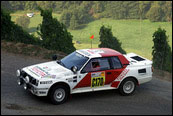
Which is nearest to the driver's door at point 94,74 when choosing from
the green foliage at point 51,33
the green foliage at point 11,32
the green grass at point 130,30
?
the green foliage at point 11,32

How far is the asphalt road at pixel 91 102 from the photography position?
9930 mm

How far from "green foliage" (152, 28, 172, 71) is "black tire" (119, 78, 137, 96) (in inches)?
549

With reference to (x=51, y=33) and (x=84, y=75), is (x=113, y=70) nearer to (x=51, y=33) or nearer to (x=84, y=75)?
(x=84, y=75)

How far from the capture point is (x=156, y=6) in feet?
251

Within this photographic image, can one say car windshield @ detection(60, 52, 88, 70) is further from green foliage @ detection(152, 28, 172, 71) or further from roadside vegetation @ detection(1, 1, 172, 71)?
green foliage @ detection(152, 28, 172, 71)

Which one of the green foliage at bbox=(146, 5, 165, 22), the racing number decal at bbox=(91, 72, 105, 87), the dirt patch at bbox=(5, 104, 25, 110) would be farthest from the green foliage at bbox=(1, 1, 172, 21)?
the dirt patch at bbox=(5, 104, 25, 110)

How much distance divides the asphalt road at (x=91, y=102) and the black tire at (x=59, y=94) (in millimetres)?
175

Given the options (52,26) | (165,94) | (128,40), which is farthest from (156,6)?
(165,94)

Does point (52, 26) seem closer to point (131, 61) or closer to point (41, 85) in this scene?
point (131, 61)

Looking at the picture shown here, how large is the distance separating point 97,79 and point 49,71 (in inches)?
70.0

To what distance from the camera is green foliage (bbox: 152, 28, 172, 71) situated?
24.9 metres

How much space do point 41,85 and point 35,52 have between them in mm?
7426

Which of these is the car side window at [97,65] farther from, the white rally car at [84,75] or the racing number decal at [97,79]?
the racing number decal at [97,79]

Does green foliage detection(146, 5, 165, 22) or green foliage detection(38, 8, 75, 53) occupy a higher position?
green foliage detection(38, 8, 75, 53)
